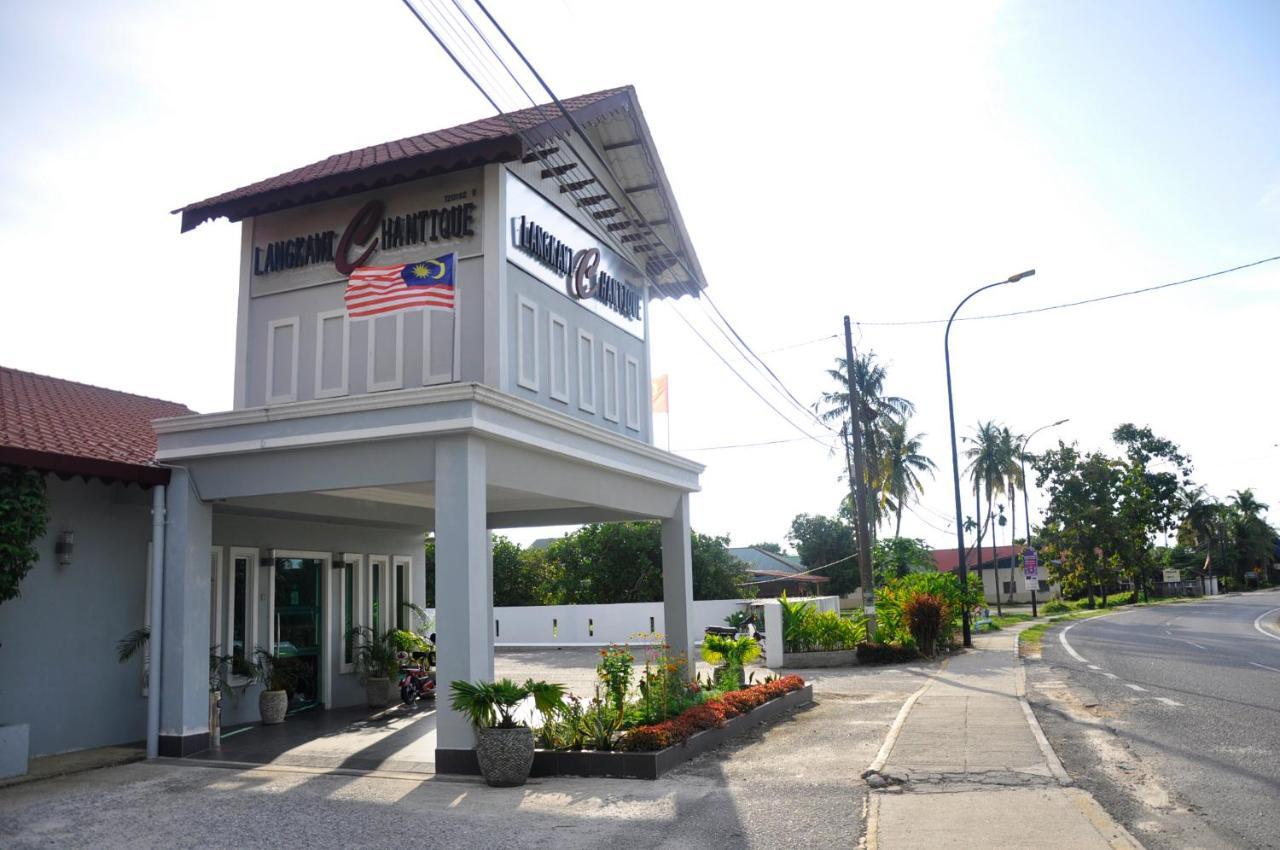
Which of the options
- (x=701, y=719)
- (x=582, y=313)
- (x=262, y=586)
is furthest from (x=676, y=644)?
(x=262, y=586)

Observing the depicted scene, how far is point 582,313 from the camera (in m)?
15.0

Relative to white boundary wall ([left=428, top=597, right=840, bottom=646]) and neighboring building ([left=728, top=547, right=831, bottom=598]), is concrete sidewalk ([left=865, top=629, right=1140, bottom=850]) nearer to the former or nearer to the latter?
white boundary wall ([left=428, top=597, right=840, bottom=646])

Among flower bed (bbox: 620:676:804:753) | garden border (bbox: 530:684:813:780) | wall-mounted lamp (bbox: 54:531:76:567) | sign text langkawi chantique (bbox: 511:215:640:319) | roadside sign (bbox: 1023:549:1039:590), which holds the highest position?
sign text langkawi chantique (bbox: 511:215:640:319)

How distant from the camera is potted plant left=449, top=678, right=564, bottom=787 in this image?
975cm

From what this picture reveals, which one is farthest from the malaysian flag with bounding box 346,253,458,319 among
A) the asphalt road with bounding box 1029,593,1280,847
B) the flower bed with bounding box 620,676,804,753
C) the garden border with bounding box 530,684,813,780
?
the asphalt road with bounding box 1029,593,1280,847

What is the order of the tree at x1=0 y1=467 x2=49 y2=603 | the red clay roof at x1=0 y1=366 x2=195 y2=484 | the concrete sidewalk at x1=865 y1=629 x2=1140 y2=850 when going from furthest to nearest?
the red clay roof at x1=0 y1=366 x2=195 y2=484
the tree at x1=0 y1=467 x2=49 y2=603
the concrete sidewalk at x1=865 y1=629 x2=1140 y2=850

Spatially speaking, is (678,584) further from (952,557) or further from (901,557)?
(952,557)

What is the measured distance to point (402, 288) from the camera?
38.9ft

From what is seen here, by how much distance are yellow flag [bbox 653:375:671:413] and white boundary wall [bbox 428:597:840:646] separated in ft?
57.8

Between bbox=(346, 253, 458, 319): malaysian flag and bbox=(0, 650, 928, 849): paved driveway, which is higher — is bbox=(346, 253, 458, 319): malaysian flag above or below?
above

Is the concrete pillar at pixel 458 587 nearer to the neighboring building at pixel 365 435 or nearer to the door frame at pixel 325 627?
the neighboring building at pixel 365 435

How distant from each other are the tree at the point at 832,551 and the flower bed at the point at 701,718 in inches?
1911

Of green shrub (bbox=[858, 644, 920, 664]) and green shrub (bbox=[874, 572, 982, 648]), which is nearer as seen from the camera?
green shrub (bbox=[858, 644, 920, 664])

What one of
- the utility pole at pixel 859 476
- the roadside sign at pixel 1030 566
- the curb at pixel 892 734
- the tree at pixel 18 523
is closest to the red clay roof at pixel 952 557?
the roadside sign at pixel 1030 566
